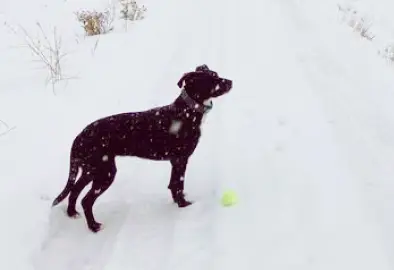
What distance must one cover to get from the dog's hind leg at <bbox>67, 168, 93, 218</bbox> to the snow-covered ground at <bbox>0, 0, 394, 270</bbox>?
0.09 metres

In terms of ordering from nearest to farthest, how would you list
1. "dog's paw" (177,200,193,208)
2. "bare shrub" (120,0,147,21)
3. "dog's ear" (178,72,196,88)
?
"dog's ear" (178,72,196,88), "dog's paw" (177,200,193,208), "bare shrub" (120,0,147,21)

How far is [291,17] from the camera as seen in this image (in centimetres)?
841

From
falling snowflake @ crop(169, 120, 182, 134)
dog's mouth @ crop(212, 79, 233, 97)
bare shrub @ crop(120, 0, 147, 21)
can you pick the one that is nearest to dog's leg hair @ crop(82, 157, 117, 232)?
falling snowflake @ crop(169, 120, 182, 134)

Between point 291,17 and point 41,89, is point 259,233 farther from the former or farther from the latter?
point 291,17

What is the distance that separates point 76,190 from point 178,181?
0.79 meters

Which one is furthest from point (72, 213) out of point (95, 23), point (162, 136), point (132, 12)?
point (132, 12)

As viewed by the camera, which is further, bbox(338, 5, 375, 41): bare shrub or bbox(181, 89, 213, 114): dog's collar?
bbox(338, 5, 375, 41): bare shrub

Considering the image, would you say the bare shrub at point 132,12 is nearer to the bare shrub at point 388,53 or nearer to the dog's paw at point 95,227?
the bare shrub at point 388,53

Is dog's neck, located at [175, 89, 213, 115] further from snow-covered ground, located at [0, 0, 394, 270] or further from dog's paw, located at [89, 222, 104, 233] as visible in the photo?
dog's paw, located at [89, 222, 104, 233]

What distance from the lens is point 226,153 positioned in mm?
4578

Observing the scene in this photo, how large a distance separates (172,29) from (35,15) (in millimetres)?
2771

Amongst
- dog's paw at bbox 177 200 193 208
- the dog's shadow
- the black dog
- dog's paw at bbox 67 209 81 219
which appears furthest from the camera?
dog's paw at bbox 177 200 193 208

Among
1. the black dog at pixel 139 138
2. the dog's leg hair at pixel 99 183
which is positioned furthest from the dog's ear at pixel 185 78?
the dog's leg hair at pixel 99 183

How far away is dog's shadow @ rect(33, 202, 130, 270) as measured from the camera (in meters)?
3.30
